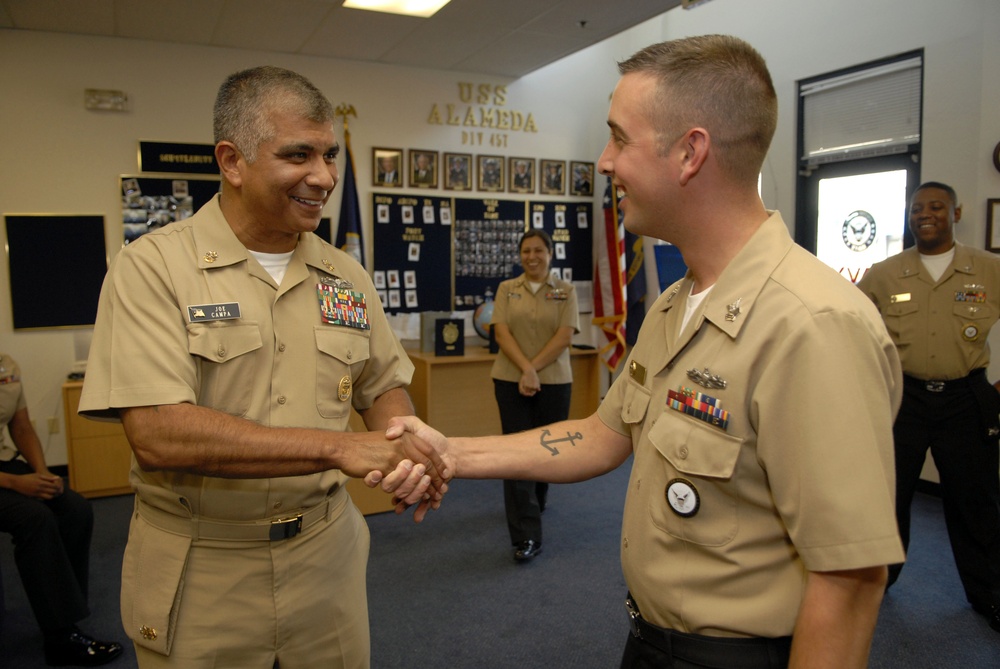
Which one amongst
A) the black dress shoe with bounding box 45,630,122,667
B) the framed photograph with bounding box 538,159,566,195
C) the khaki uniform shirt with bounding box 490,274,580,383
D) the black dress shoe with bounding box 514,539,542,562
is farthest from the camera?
the framed photograph with bounding box 538,159,566,195

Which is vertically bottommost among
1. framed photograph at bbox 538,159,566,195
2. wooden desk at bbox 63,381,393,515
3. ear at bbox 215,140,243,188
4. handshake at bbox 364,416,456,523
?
wooden desk at bbox 63,381,393,515

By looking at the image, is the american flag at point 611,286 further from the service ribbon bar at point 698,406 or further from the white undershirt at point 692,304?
the service ribbon bar at point 698,406

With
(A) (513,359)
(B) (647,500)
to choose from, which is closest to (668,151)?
(B) (647,500)

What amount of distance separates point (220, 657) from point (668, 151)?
4.33ft

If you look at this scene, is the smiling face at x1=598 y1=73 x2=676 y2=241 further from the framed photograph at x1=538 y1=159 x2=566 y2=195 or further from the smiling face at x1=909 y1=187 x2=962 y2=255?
the framed photograph at x1=538 y1=159 x2=566 y2=195

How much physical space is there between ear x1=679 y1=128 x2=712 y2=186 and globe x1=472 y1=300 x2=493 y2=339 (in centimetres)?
497

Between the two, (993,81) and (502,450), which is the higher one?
(993,81)

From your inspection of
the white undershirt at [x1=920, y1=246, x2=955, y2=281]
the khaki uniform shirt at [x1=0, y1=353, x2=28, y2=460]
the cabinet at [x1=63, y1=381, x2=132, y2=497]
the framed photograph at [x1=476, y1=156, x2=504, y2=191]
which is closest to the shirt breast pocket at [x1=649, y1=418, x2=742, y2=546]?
the white undershirt at [x1=920, y1=246, x2=955, y2=281]

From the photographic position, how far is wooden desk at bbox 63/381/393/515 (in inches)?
183

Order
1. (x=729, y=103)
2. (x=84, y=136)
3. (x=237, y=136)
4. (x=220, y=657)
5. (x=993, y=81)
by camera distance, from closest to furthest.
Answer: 1. (x=729, y=103)
2. (x=220, y=657)
3. (x=237, y=136)
4. (x=993, y=81)
5. (x=84, y=136)

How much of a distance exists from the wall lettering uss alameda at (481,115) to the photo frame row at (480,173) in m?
0.18

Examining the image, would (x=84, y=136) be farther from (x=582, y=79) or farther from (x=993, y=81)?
(x=993, y=81)

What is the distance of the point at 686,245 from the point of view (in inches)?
51.3

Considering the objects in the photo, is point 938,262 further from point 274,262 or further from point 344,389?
point 274,262
